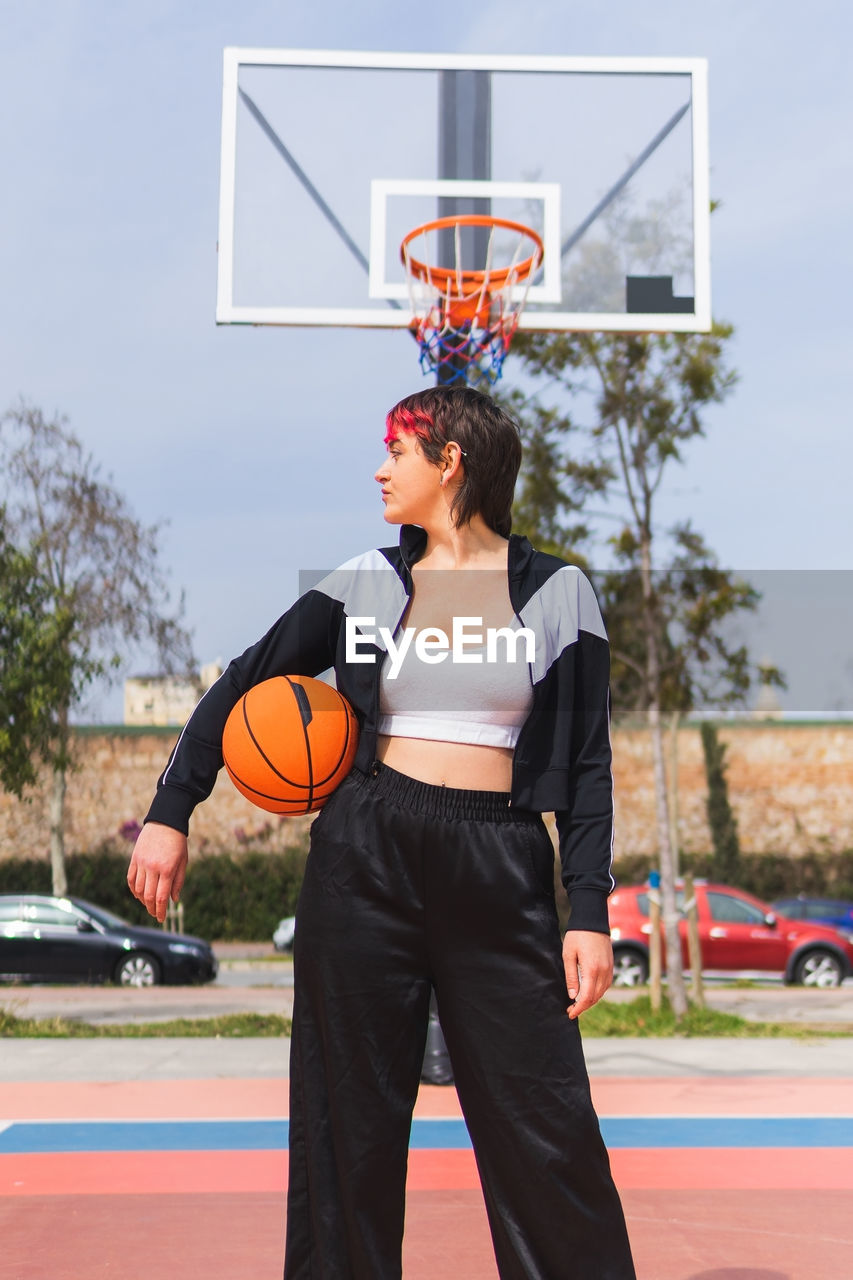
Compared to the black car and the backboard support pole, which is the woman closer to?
the backboard support pole

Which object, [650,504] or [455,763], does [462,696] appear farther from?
[650,504]

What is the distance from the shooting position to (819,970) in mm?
16578

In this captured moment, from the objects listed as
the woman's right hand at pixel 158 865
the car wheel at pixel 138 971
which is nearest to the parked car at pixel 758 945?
the car wheel at pixel 138 971

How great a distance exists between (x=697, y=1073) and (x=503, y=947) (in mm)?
6408

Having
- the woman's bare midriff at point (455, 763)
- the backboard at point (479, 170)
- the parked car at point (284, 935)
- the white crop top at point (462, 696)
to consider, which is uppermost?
the backboard at point (479, 170)

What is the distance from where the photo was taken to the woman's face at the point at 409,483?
2.76 m

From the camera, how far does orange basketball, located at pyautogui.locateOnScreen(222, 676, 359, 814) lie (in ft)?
8.54

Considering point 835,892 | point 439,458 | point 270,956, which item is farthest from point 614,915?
point 439,458

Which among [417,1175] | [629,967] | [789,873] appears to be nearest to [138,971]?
[629,967]

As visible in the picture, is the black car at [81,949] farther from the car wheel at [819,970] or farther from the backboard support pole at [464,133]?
the backboard support pole at [464,133]

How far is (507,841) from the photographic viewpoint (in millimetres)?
2510

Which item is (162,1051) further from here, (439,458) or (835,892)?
(835,892)

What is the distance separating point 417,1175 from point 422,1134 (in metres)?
0.86

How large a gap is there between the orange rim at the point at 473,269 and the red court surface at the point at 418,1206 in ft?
15.0
